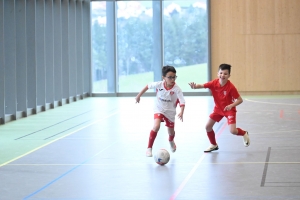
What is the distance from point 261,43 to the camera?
24891 mm

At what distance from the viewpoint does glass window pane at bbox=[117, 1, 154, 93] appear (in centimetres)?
2609

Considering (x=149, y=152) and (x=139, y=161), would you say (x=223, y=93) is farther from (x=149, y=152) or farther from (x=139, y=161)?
(x=139, y=161)

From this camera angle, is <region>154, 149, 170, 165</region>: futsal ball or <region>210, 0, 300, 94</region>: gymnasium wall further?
<region>210, 0, 300, 94</region>: gymnasium wall

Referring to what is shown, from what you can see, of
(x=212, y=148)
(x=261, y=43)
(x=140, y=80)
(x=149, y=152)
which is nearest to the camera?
(x=149, y=152)

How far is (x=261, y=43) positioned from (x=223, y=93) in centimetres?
1460

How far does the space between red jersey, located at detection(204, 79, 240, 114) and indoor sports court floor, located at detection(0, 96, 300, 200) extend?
0.81 meters

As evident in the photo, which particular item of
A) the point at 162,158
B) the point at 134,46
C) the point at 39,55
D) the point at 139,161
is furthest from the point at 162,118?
the point at 134,46

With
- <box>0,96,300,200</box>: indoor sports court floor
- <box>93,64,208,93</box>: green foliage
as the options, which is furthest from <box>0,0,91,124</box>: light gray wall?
<box>0,96,300,200</box>: indoor sports court floor


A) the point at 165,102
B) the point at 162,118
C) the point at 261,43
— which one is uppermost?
the point at 261,43

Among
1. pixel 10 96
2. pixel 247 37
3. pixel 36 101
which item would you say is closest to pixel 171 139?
pixel 10 96

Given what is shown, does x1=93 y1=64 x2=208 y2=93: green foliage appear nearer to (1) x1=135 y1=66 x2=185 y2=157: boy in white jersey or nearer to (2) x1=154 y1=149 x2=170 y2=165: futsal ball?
(1) x1=135 y1=66 x2=185 y2=157: boy in white jersey

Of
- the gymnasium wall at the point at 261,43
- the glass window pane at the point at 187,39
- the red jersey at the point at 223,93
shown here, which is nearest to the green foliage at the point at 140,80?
the glass window pane at the point at 187,39

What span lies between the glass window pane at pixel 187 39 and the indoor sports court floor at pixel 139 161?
856 cm

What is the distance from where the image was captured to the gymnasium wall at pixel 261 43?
975 inches
